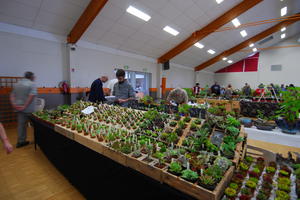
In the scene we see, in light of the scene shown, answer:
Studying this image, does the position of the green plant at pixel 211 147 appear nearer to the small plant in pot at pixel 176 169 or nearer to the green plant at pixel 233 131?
the green plant at pixel 233 131

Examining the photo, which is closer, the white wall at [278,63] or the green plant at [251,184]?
the green plant at [251,184]

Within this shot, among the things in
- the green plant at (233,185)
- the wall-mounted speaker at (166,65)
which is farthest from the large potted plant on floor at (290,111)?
the wall-mounted speaker at (166,65)

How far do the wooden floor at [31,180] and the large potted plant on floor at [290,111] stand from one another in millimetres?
3363

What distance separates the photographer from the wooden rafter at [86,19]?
16.0 ft

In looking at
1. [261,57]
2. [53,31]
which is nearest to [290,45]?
[261,57]

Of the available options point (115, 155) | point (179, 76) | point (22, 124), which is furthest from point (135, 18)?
point (179, 76)

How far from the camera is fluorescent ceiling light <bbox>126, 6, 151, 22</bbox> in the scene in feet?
19.0

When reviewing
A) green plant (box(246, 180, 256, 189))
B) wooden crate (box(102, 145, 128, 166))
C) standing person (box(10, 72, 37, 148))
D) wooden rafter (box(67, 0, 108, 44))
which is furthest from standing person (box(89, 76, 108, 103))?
green plant (box(246, 180, 256, 189))

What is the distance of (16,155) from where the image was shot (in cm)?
303

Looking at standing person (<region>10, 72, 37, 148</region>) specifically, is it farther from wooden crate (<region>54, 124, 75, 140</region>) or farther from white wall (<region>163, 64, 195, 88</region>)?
white wall (<region>163, 64, 195, 88</region>)

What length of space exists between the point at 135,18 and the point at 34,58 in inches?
162

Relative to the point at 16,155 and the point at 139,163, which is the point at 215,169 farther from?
the point at 16,155

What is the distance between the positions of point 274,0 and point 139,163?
10.7m

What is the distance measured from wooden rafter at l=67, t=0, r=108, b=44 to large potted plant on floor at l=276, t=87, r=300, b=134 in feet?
17.3
